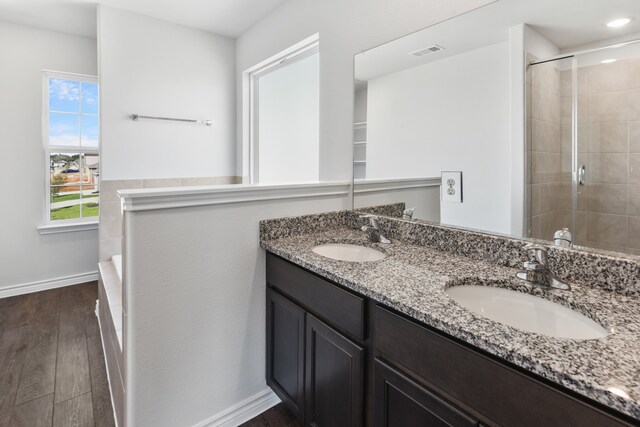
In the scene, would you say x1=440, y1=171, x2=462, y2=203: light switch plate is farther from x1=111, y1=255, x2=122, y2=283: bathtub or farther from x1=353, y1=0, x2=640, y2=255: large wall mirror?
x1=111, y1=255, x2=122, y2=283: bathtub

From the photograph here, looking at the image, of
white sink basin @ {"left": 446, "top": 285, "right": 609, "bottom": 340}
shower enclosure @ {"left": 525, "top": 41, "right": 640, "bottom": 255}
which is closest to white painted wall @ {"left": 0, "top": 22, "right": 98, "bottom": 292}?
white sink basin @ {"left": 446, "top": 285, "right": 609, "bottom": 340}

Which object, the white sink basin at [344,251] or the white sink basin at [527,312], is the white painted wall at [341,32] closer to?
the white sink basin at [344,251]

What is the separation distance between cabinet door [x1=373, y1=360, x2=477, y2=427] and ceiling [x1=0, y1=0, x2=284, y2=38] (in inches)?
102

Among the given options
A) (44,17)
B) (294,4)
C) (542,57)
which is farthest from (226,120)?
(542,57)

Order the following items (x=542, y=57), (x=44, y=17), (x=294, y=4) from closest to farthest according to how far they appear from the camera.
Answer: (x=542, y=57) → (x=294, y=4) → (x=44, y=17)

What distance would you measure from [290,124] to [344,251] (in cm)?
226

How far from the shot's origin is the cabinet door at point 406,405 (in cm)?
83

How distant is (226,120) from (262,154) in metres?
0.47

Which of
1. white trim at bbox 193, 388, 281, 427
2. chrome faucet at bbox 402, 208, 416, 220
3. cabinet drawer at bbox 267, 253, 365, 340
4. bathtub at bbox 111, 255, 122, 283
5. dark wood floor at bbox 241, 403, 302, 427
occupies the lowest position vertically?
dark wood floor at bbox 241, 403, 302, 427

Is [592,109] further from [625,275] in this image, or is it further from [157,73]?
[157,73]

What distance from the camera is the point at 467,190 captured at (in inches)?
57.7

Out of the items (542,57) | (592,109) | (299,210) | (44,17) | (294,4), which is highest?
(44,17)

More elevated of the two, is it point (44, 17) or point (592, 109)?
point (44, 17)

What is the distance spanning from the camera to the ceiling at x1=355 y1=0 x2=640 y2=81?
1.05 meters
